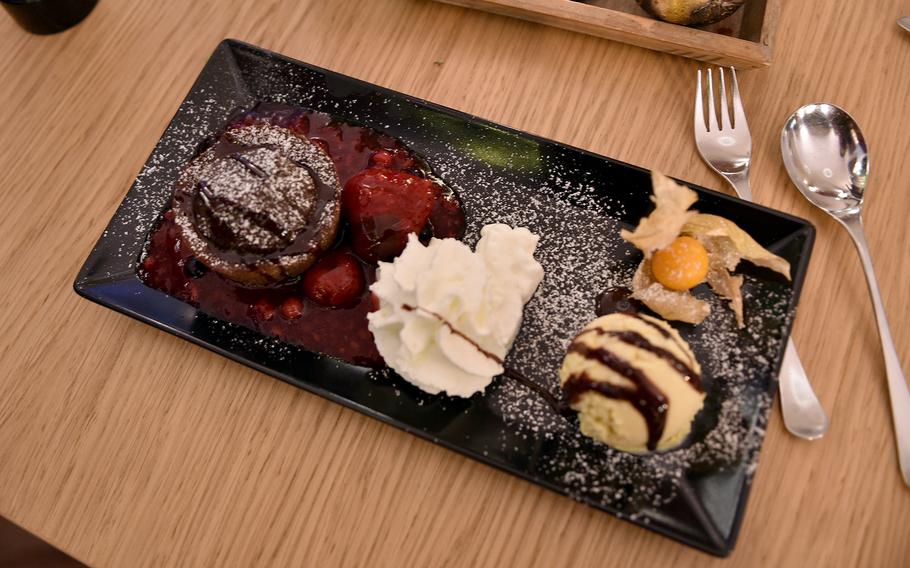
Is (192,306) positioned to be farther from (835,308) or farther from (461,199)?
(835,308)

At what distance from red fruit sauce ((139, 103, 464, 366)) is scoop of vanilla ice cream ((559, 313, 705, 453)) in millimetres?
369

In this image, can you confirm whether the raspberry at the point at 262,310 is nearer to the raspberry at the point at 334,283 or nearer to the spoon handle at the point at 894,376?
the raspberry at the point at 334,283

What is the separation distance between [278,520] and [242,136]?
738 millimetres

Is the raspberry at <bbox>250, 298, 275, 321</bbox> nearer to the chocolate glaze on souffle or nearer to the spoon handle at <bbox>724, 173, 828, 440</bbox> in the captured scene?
the chocolate glaze on souffle

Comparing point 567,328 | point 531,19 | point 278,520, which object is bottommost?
point 278,520

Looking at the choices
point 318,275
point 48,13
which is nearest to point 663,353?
point 318,275

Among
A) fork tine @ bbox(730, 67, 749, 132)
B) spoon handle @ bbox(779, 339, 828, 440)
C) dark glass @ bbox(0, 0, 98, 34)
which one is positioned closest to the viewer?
spoon handle @ bbox(779, 339, 828, 440)

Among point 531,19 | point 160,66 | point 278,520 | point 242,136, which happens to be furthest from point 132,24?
point 278,520

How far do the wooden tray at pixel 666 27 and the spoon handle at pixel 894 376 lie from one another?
0.43 meters

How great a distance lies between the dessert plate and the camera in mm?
1059

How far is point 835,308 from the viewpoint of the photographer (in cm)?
121

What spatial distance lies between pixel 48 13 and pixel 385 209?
1.10 metres

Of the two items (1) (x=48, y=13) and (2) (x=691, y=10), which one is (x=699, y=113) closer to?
(2) (x=691, y=10)

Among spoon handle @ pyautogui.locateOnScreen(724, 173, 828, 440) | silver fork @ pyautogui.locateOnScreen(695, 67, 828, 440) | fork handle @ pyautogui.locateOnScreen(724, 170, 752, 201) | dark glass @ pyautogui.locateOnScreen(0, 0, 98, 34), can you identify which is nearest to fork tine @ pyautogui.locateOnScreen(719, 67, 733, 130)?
silver fork @ pyautogui.locateOnScreen(695, 67, 828, 440)
